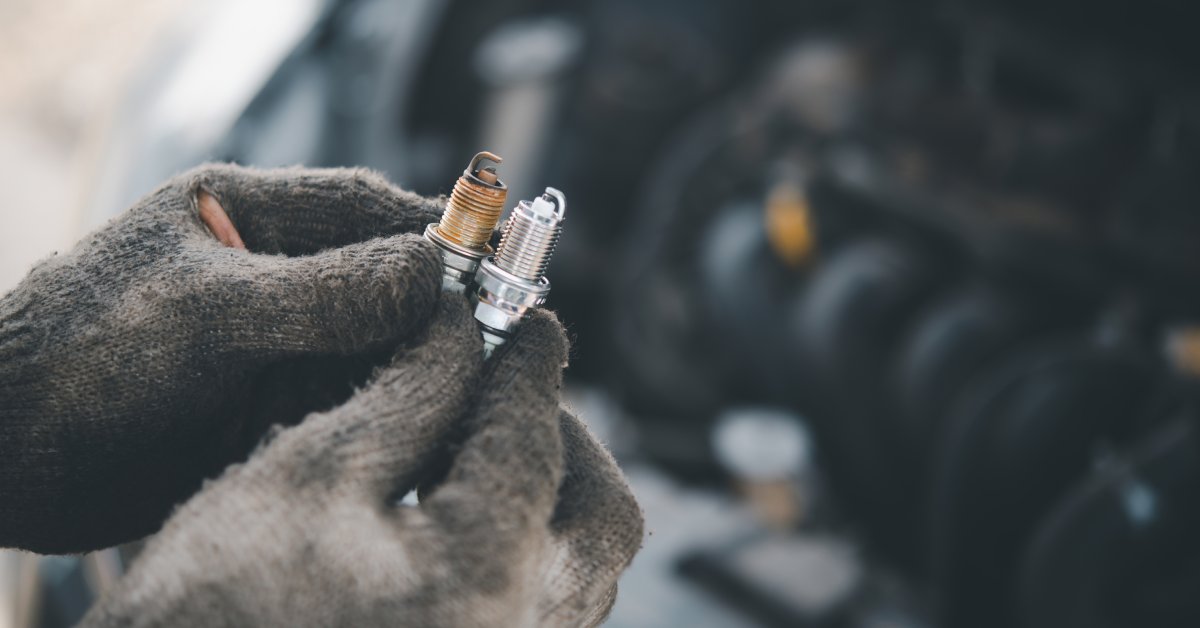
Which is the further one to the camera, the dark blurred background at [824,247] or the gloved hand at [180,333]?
the dark blurred background at [824,247]

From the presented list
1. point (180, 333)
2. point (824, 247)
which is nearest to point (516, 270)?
point (180, 333)

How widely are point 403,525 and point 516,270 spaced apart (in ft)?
0.43

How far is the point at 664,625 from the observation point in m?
1.27

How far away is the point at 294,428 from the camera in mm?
426

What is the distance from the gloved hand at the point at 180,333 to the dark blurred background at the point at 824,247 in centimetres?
15

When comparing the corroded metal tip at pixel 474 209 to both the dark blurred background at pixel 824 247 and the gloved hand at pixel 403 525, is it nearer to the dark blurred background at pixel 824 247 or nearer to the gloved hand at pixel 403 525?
the gloved hand at pixel 403 525

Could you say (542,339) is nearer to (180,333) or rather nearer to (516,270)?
(516,270)

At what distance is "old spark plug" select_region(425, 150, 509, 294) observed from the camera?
47 centimetres

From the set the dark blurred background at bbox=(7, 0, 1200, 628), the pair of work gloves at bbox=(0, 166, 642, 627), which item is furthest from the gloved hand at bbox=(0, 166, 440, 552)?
the dark blurred background at bbox=(7, 0, 1200, 628)

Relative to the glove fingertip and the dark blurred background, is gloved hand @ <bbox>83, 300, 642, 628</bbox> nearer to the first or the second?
the glove fingertip

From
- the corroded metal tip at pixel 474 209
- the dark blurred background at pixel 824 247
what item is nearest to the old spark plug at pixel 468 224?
the corroded metal tip at pixel 474 209

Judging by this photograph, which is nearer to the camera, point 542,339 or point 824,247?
point 542,339

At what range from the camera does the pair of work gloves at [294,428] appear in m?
0.40

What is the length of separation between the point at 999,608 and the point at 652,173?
1.01m
